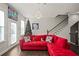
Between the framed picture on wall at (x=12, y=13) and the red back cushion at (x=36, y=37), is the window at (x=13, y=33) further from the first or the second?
the red back cushion at (x=36, y=37)

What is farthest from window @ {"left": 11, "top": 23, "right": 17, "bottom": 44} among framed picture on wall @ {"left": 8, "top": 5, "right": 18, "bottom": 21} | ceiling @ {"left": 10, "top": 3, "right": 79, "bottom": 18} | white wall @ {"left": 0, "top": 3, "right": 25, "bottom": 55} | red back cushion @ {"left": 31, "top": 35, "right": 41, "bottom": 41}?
red back cushion @ {"left": 31, "top": 35, "right": 41, "bottom": 41}

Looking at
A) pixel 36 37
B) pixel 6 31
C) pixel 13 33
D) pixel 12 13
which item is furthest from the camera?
pixel 36 37

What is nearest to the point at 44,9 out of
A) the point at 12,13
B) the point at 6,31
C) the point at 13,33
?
the point at 12,13

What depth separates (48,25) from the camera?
544cm

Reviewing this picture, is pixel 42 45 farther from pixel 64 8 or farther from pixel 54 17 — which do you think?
pixel 64 8

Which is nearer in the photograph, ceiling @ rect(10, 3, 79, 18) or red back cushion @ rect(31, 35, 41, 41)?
ceiling @ rect(10, 3, 79, 18)

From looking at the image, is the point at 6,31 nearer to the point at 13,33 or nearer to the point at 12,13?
the point at 13,33

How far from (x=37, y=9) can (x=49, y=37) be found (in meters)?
1.48

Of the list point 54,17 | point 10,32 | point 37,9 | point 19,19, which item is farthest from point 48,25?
point 10,32

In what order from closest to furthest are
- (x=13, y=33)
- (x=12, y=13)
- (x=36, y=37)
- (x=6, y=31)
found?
(x=6, y=31), (x=12, y=13), (x=13, y=33), (x=36, y=37)

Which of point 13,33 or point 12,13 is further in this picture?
point 13,33

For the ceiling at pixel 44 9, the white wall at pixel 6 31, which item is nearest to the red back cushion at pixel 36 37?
the white wall at pixel 6 31

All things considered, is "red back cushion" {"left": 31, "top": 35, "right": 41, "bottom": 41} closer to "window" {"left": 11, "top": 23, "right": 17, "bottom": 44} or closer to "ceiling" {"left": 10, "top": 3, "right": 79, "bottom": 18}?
"window" {"left": 11, "top": 23, "right": 17, "bottom": 44}

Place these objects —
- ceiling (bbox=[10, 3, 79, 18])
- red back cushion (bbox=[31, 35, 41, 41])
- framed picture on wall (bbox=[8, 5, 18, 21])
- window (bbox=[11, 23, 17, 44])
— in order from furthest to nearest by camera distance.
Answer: red back cushion (bbox=[31, 35, 41, 41]) < window (bbox=[11, 23, 17, 44]) < framed picture on wall (bbox=[8, 5, 18, 21]) < ceiling (bbox=[10, 3, 79, 18])
